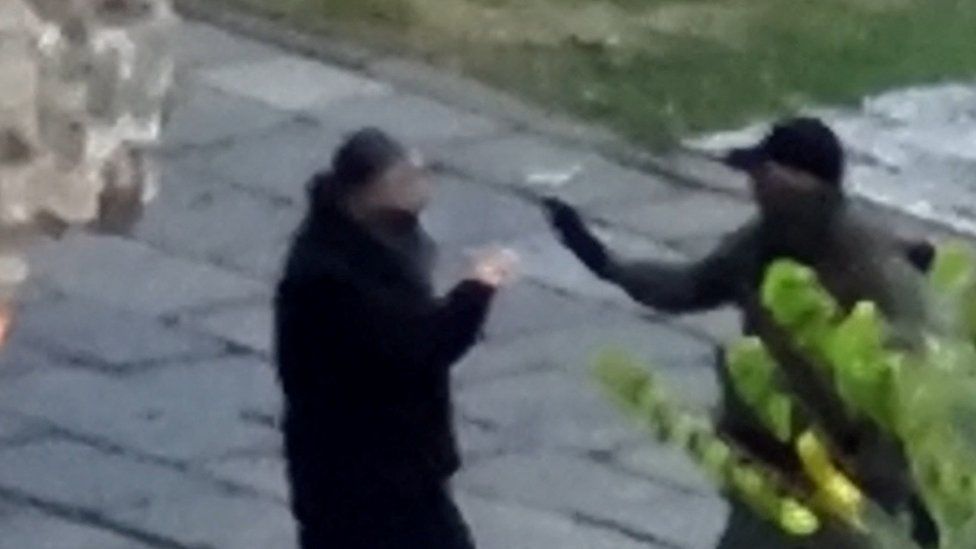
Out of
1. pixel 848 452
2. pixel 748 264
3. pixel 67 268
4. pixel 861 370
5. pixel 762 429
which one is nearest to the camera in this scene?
pixel 861 370

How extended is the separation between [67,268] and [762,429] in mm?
876

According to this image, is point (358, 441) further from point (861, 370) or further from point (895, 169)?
point (861, 370)

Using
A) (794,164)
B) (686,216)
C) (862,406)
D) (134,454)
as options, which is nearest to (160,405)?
(134,454)

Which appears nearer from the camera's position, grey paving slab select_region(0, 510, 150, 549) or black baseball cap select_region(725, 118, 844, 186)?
A: black baseball cap select_region(725, 118, 844, 186)

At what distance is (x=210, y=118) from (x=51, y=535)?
460mm

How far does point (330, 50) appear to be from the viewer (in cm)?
273

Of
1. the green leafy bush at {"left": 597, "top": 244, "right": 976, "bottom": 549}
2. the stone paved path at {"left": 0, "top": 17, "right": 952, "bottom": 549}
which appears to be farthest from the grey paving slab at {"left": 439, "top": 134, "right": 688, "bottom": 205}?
the green leafy bush at {"left": 597, "top": 244, "right": 976, "bottom": 549}

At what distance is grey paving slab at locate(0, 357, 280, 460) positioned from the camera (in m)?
2.53

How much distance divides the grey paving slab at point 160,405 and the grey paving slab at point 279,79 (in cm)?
30

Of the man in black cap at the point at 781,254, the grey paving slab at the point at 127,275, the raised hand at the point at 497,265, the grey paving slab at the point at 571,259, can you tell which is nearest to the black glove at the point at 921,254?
the man in black cap at the point at 781,254

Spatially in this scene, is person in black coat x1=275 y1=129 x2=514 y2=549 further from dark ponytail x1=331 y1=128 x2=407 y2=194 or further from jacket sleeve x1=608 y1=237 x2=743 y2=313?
jacket sleeve x1=608 y1=237 x2=743 y2=313

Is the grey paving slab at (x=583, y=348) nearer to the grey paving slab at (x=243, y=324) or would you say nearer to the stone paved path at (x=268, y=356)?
the stone paved path at (x=268, y=356)

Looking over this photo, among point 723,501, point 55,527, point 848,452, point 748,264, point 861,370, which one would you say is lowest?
point 55,527

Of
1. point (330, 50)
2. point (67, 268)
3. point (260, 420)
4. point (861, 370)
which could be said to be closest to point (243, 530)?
point (260, 420)
